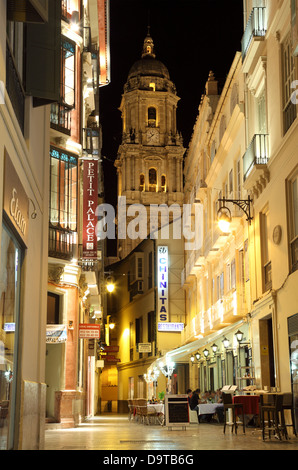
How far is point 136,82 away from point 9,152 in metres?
56.1

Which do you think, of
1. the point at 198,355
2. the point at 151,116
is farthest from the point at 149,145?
the point at 198,355

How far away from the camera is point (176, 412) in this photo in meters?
19.7

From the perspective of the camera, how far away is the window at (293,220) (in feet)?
51.5

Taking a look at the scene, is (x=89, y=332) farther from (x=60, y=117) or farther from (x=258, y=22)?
(x=258, y=22)

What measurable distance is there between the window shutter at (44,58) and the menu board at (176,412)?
11.8 m

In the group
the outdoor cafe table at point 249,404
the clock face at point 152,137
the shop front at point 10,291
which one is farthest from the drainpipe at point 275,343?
the clock face at point 152,137

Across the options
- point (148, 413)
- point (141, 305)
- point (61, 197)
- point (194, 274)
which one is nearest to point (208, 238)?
point (194, 274)

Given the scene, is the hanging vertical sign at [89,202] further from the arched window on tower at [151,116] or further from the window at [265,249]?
the arched window on tower at [151,116]

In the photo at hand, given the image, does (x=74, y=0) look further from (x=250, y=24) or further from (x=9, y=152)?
(x=9, y=152)

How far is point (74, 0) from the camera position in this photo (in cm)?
2269

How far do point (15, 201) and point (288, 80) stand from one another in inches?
393

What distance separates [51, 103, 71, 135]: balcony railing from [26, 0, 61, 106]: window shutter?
9865 millimetres

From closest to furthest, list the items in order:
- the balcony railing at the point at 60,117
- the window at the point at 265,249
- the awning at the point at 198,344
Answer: the window at the point at 265,249 → the balcony railing at the point at 60,117 → the awning at the point at 198,344

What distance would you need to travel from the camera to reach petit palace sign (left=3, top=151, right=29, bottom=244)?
816 centimetres
